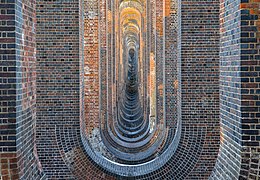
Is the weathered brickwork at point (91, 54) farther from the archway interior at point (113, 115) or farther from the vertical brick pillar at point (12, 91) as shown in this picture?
the vertical brick pillar at point (12, 91)

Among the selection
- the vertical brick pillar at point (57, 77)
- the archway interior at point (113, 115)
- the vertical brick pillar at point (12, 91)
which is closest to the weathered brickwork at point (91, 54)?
the archway interior at point (113, 115)

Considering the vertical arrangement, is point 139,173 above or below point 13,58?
below

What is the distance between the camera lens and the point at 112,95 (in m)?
16.7

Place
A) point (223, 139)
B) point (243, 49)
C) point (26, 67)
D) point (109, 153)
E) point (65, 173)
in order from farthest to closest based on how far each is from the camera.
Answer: point (109, 153), point (65, 173), point (223, 139), point (26, 67), point (243, 49)

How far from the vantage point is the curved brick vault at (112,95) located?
159 inches

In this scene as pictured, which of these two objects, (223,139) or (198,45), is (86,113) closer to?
(198,45)

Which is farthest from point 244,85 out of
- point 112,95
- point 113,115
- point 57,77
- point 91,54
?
point 113,115

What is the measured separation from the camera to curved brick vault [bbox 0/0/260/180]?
4027 mm

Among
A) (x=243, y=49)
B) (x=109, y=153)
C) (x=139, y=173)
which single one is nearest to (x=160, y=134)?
(x=109, y=153)

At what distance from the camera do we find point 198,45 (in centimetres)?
897

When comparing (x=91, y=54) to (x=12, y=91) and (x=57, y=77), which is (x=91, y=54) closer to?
(x=57, y=77)

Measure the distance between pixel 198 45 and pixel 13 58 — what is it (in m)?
5.66

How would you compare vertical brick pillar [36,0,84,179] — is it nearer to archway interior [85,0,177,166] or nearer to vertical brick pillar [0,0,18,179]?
archway interior [85,0,177,166]

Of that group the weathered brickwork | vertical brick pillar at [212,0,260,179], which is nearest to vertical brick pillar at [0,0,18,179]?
vertical brick pillar at [212,0,260,179]
